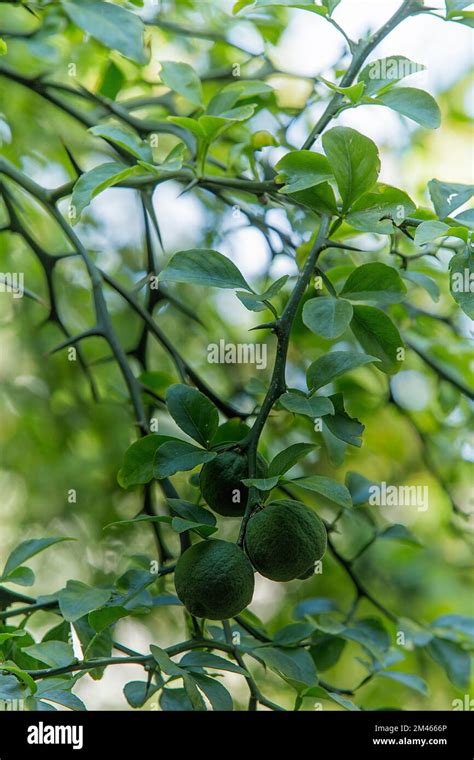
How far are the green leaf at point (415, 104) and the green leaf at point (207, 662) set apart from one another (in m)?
0.27

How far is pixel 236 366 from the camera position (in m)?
0.85

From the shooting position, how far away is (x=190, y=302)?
915 mm

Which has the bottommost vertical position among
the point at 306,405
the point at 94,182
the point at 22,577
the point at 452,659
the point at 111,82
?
the point at 452,659

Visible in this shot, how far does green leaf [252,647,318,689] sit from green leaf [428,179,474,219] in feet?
0.79

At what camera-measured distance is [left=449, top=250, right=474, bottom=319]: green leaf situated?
341 mm

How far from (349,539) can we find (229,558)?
64 centimetres

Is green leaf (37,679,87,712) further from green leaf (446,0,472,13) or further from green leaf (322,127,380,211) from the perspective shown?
green leaf (446,0,472,13)

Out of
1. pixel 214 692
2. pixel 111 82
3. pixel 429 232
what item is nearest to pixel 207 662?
pixel 214 692

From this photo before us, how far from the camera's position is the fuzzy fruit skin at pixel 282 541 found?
337mm

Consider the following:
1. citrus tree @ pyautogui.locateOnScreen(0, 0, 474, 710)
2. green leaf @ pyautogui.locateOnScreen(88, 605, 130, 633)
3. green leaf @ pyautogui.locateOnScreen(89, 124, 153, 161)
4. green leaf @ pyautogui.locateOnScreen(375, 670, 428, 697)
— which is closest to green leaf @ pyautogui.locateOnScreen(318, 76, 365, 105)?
citrus tree @ pyautogui.locateOnScreen(0, 0, 474, 710)

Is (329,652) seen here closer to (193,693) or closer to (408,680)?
(408,680)

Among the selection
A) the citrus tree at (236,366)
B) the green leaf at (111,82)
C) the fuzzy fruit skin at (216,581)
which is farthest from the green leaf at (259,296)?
the green leaf at (111,82)

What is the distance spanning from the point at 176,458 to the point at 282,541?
65 mm

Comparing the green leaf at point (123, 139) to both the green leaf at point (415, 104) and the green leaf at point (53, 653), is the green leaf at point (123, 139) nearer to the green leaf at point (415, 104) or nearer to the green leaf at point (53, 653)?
the green leaf at point (415, 104)
